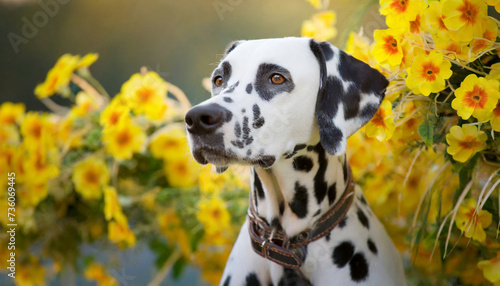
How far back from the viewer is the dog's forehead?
151 cm

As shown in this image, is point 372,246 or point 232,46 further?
point 232,46

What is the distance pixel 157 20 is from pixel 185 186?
2.96 meters

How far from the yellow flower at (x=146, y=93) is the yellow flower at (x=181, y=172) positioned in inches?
10.4

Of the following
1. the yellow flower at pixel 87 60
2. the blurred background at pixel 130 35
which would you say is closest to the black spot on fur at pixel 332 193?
the yellow flower at pixel 87 60

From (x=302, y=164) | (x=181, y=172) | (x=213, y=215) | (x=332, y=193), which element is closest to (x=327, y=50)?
(x=302, y=164)

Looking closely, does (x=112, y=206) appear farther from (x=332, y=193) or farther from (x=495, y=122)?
(x=495, y=122)

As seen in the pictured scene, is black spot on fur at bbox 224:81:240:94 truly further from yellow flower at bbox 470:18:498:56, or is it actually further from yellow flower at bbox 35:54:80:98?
yellow flower at bbox 35:54:80:98

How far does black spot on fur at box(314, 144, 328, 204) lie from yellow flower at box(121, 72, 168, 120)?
3.39 feet

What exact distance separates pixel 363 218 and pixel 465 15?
736 mm

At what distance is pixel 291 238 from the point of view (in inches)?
64.6

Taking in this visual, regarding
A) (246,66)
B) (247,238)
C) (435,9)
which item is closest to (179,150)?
(247,238)

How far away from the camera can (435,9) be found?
1437 millimetres

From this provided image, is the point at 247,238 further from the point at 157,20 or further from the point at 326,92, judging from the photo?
the point at 157,20

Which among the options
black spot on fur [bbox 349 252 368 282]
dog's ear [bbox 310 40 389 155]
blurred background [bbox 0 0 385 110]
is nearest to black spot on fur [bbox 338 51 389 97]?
Result: dog's ear [bbox 310 40 389 155]
